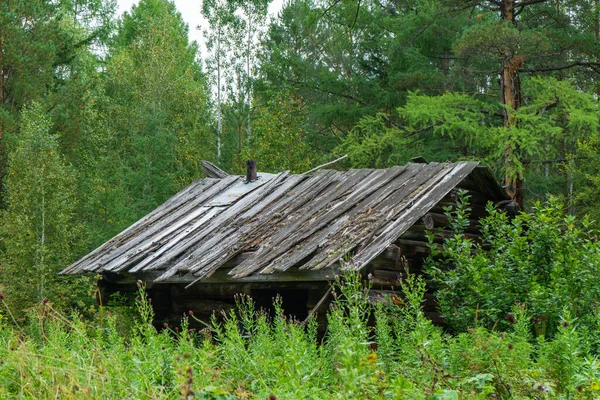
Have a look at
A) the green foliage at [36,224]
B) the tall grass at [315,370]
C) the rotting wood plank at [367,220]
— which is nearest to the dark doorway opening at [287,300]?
the rotting wood plank at [367,220]

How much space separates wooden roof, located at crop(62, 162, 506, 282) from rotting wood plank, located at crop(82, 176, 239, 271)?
31mm

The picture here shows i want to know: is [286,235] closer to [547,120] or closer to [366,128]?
[547,120]

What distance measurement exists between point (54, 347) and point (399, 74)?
19.0 meters

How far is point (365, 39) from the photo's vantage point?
28.2 meters

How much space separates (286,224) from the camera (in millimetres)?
11578

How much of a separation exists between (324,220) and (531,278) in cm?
285

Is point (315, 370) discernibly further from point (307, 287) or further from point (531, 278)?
point (307, 287)

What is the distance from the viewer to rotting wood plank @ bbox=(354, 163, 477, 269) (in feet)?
31.6

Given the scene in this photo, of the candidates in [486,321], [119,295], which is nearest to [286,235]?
[486,321]

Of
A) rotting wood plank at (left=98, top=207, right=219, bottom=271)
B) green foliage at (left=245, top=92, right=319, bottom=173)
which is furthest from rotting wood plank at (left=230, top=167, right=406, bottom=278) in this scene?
green foliage at (left=245, top=92, right=319, bottom=173)

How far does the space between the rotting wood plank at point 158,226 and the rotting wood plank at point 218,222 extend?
2.45ft

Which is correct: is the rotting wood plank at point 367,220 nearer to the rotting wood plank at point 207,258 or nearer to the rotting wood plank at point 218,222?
the rotting wood plank at point 207,258

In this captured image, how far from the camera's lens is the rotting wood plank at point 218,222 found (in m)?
11.8

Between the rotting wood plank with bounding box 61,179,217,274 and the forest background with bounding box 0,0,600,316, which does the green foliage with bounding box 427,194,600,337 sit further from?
the forest background with bounding box 0,0,600,316
